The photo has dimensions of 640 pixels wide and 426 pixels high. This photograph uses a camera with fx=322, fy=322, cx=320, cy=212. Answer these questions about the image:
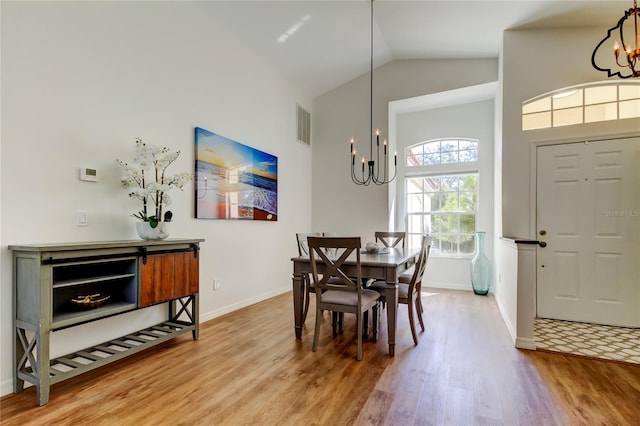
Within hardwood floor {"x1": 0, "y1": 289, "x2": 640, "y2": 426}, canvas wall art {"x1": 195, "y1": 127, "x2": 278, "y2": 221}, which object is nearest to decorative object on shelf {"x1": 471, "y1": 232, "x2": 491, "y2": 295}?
hardwood floor {"x1": 0, "y1": 289, "x2": 640, "y2": 426}

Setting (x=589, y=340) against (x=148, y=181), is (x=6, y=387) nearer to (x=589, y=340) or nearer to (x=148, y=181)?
(x=148, y=181)

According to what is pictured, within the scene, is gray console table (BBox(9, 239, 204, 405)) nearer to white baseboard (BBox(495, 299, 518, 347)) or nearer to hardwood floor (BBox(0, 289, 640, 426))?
hardwood floor (BBox(0, 289, 640, 426))

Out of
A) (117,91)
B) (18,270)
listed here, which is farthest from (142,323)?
(117,91)

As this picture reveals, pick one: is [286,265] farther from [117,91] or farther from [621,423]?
[621,423]

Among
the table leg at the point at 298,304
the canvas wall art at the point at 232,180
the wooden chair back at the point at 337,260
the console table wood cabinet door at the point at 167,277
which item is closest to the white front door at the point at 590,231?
the wooden chair back at the point at 337,260

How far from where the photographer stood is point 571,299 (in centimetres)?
364

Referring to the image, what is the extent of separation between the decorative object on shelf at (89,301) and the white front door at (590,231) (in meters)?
4.37

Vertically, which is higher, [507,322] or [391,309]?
[391,309]

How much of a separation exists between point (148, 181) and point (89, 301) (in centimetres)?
113

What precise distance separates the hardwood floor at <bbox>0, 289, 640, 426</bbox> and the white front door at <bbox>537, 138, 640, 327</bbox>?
1.28 meters

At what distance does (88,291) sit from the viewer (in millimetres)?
2512

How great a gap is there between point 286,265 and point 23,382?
3327 mm

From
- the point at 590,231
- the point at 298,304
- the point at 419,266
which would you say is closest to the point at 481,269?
the point at 590,231

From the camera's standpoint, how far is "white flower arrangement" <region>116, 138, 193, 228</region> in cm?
264
